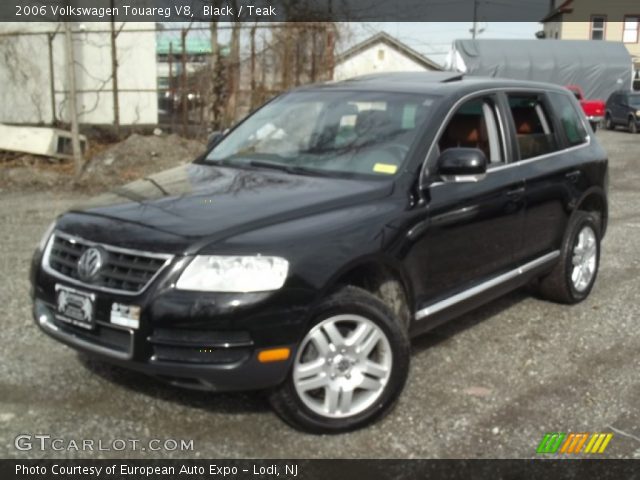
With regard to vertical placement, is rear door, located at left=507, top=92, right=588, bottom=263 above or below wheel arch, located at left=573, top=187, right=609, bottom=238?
above

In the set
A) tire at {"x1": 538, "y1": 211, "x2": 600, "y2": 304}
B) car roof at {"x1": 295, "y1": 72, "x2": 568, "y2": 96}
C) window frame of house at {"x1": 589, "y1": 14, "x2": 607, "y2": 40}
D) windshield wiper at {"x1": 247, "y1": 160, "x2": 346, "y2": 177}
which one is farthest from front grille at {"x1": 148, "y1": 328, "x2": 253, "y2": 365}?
window frame of house at {"x1": 589, "y1": 14, "x2": 607, "y2": 40}

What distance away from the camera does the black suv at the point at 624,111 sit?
93.5 feet

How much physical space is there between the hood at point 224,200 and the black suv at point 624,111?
89.4 feet

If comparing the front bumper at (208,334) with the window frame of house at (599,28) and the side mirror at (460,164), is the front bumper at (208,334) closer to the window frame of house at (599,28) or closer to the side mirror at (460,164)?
the side mirror at (460,164)

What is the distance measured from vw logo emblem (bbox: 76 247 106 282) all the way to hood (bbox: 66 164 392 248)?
21cm

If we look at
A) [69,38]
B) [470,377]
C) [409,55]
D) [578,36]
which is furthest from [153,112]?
[578,36]

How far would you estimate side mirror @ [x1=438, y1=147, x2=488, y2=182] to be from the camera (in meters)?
4.23

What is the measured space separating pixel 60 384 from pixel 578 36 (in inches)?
1905

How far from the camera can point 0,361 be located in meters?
4.50

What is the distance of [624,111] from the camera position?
29266 mm

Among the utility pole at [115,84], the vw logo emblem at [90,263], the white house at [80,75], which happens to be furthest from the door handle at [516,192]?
the white house at [80,75]
